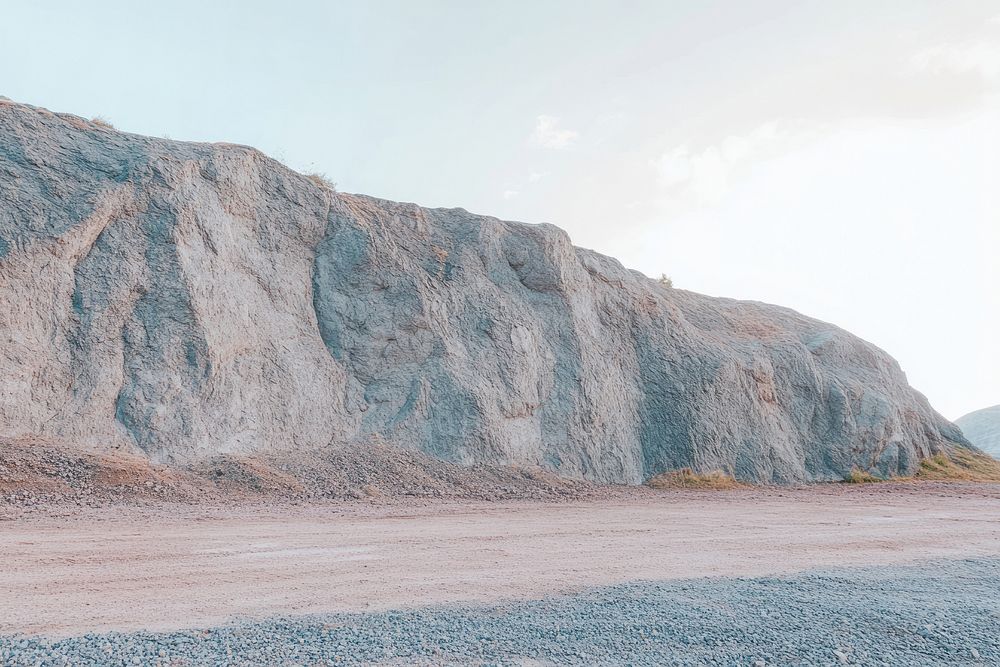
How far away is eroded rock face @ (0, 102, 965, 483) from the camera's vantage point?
14133 mm

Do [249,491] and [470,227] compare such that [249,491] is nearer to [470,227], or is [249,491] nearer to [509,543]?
[509,543]

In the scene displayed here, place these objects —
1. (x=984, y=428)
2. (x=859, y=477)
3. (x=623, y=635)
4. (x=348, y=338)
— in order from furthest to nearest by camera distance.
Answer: (x=984, y=428), (x=859, y=477), (x=348, y=338), (x=623, y=635)

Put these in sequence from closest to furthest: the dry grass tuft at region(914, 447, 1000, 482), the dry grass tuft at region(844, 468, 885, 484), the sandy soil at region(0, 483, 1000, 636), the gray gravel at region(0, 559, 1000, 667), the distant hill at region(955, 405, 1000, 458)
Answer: the gray gravel at region(0, 559, 1000, 667)
the sandy soil at region(0, 483, 1000, 636)
the dry grass tuft at region(844, 468, 885, 484)
the dry grass tuft at region(914, 447, 1000, 482)
the distant hill at region(955, 405, 1000, 458)

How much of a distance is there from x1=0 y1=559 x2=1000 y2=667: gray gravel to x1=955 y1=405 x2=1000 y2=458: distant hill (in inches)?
2251

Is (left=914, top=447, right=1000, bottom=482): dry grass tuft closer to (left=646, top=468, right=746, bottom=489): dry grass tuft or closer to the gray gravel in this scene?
(left=646, top=468, right=746, bottom=489): dry grass tuft

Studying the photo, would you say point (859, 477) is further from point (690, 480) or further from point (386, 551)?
point (386, 551)

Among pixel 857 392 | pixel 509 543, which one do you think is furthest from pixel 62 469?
pixel 857 392

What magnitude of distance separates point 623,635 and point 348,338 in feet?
44.7

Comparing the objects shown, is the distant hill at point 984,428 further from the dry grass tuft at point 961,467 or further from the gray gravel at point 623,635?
the gray gravel at point 623,635

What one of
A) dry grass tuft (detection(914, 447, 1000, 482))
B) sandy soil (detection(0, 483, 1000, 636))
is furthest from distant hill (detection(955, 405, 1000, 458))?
sandy soil (detection(0, 483, 1000, 636))

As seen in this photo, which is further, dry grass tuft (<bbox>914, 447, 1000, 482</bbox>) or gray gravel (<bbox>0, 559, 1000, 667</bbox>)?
dry grass tuft (<bbox>914, 447, 1000, 482</bbox>)

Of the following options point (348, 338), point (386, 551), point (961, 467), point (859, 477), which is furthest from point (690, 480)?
point (961, 467)

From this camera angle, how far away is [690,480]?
19.3 m

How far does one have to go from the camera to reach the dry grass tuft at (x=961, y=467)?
976 inches
